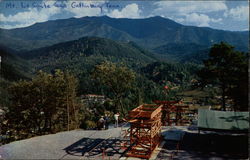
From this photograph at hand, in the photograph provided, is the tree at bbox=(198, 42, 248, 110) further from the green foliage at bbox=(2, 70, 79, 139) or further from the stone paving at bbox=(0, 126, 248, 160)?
the green foliage at bbox=(2, 70, 79, 139)

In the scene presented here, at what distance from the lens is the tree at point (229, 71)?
29438mm

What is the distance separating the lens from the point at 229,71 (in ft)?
103

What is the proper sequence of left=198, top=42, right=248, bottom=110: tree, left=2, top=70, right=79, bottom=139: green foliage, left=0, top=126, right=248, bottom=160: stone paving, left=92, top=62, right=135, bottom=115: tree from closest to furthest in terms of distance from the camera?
left=0, top=126, right=248, bottom=160: stone paving
left=198, top=42, right=248, bottom=110: tree
left=2, top=70, right=79, bottom=139: green foliage
left=92, top=62, right=135, bottom=115: tree

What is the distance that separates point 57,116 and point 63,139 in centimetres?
1260

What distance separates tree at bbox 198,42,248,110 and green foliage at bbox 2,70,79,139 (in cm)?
1794

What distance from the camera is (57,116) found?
36344 millimetres

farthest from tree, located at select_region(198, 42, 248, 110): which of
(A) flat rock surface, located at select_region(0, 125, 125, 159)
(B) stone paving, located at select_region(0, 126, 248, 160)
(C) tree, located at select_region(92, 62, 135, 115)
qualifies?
(A) flat rock surface, located at select_region(0, 125, 125, 159)

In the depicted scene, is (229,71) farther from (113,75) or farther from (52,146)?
(52,146)

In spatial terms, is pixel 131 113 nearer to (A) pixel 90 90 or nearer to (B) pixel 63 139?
(B) pixel 63 139

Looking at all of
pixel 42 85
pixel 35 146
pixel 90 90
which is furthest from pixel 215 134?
pixel 90 90

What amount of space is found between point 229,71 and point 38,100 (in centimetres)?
2449

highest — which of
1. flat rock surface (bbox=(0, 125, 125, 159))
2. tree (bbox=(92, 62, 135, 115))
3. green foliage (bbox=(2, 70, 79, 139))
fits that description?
tree (bbox=(92, 62, 135, 115))

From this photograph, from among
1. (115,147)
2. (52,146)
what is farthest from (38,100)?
(115,147)

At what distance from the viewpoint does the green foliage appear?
3234 centimetres
